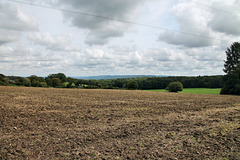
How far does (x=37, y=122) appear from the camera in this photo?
30.9 ft

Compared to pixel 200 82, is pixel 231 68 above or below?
above

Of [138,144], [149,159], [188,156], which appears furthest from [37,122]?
[188,156]

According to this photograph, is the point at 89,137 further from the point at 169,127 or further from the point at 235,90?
the point at 235,90

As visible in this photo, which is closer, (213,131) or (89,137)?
(89,137)

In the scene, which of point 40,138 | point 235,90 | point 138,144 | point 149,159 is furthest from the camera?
point 235,90

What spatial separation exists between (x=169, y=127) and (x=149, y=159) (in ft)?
13.1

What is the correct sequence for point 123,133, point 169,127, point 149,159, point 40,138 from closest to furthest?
1. point 149,159
2. point 40,138
3. point 123,133
4. point 169,127

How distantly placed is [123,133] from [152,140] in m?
1.52

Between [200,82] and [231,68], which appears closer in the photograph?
[231,68]

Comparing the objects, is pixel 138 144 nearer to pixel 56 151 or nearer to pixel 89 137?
pixel 89 137

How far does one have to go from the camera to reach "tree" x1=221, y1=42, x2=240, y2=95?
46688 millimetres

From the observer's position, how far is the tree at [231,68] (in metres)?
46.7

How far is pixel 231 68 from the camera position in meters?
54.0

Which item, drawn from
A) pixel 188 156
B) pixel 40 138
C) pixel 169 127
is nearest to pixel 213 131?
pixel 169 127
